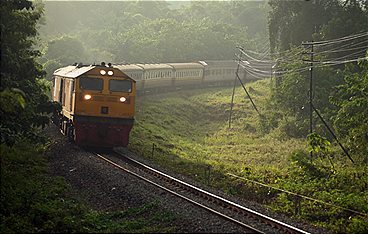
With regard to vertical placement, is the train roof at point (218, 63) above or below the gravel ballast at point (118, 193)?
above

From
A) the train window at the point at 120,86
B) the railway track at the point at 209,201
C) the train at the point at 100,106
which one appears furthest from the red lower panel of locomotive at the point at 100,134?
the railway track at the point at 209,201

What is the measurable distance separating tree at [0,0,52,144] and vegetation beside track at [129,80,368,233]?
6.54 meters

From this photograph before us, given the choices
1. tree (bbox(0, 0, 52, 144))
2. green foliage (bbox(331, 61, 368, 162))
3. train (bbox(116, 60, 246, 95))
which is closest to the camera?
tree (bbox(0, 0, 52, 144))

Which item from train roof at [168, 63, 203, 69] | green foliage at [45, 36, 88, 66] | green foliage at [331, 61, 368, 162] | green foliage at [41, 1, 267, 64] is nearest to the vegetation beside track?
green foliage at [331, 61, 368, 162]

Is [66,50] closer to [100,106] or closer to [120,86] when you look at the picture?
[120,86]

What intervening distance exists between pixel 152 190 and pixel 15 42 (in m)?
6.44

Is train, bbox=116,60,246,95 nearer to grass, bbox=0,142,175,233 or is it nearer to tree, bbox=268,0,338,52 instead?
tree, bbox=268,0,338,52

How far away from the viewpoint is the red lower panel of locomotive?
1995cm

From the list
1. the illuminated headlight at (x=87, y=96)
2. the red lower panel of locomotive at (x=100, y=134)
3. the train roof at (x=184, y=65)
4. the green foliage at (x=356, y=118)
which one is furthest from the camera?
the train roof at (x=184, y=65)

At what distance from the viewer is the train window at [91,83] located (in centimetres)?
1989

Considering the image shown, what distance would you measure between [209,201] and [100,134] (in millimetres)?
7986

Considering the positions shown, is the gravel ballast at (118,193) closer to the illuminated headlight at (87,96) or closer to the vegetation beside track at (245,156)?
the vegetation beside track at (245,156)

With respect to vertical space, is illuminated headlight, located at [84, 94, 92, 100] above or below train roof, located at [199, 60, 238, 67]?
below

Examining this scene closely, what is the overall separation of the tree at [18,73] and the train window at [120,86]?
3.35 m
